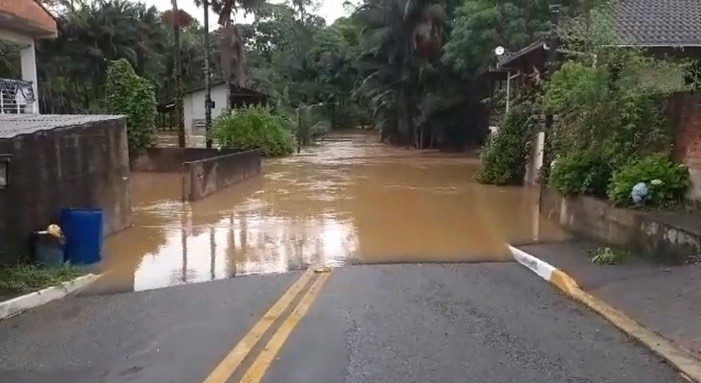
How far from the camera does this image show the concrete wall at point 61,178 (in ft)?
31.6

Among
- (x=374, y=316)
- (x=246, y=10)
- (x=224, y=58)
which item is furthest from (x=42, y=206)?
(x=224, y=58)

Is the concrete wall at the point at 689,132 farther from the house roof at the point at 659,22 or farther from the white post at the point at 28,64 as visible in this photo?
the white post at the point at 28,64

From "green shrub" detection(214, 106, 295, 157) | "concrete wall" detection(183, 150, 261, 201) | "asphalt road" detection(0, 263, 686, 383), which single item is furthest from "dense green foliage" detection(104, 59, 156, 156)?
"asphalt road" detection(0, 263, 686, 383)

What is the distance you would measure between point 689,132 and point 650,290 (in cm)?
366

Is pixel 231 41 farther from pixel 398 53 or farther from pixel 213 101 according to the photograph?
pixel 213 101

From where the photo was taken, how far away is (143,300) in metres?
8.26

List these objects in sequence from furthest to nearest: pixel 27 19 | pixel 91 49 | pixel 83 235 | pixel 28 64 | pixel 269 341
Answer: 1. pixel 91 49
2. pixel 28 64
3. pixel 27 19
4. pixel 83 235
5. pixel 269 341

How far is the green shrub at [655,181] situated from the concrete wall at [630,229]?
298 mm

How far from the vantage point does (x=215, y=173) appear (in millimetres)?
20422

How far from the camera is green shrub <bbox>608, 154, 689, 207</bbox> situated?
10250mm

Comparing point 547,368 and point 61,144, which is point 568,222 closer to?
point 547,368

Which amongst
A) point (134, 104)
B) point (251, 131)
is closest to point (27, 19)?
point (134, 104)

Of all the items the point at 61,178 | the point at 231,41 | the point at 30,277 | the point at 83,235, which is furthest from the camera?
the point at 231,41

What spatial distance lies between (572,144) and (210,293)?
7622 millimetres
